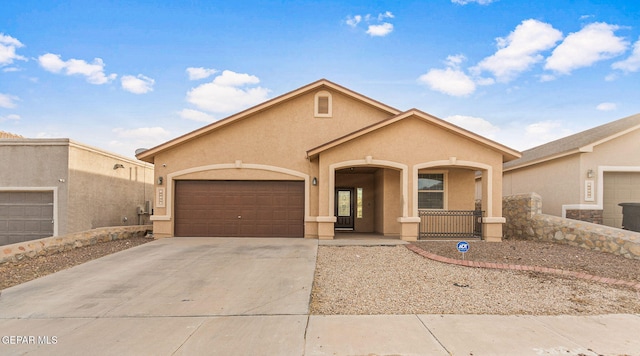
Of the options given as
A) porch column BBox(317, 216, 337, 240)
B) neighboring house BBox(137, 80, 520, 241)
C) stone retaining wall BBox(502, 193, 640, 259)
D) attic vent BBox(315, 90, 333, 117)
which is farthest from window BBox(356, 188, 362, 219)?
stone retaining wall BBox(502, 193, 640, 259)

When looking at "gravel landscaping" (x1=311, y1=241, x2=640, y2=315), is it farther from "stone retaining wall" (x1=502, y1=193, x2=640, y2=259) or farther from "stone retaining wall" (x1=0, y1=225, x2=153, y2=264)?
"stone retaining wall" (x1=0, y1=225, x2=153, y2=264)

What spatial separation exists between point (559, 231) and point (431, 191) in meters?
4.39

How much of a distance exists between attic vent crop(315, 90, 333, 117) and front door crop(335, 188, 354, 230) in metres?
4.10

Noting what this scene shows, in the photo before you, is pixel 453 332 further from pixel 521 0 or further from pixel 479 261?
pixel 521 0

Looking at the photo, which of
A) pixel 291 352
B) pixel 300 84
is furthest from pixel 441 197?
pixel 291 352

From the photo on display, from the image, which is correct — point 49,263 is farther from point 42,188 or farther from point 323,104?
point 323,104

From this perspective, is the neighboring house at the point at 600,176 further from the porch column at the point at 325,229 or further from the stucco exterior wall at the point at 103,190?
the stucco exterior wall at the point at 103,190

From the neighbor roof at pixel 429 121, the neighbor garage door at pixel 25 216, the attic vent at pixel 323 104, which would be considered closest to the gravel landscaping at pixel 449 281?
the neighbor roof at pixel 429 121

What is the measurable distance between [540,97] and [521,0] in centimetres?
587

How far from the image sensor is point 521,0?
42.6 feet

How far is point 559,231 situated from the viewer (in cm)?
1147

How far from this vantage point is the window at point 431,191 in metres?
13.8

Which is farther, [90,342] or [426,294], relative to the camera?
[426,294]

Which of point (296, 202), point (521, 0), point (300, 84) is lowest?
point (296, 202)
